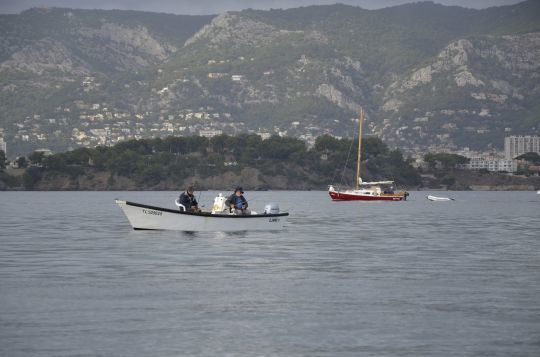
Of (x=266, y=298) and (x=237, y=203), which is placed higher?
(x=237, y=203)

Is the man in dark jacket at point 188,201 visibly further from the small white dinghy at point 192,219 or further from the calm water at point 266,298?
the calm water at point 266,298

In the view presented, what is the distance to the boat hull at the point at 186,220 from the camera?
230 ft

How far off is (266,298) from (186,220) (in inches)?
1305

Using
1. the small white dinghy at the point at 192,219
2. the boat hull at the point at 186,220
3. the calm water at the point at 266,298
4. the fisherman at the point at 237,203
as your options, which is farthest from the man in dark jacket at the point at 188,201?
the calm water at the point at 266,298

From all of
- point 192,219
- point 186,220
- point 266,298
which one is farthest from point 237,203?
point 266,298

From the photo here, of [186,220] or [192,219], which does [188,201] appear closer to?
[186,220]

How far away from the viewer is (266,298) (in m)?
37.8

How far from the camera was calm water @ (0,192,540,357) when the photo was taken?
2925cm

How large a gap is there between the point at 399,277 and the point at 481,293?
622 cm

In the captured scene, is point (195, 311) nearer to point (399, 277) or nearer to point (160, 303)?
point (160, 303)

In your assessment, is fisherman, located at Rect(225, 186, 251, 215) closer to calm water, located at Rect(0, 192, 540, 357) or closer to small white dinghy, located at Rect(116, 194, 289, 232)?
small white dinghy, located at Rect(116, 194, 289, 232)

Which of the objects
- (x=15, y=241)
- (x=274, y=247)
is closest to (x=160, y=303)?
(x=274, y=247)

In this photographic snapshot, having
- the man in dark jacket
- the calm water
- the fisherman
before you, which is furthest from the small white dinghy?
the calm water

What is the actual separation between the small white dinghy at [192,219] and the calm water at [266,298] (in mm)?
3756
